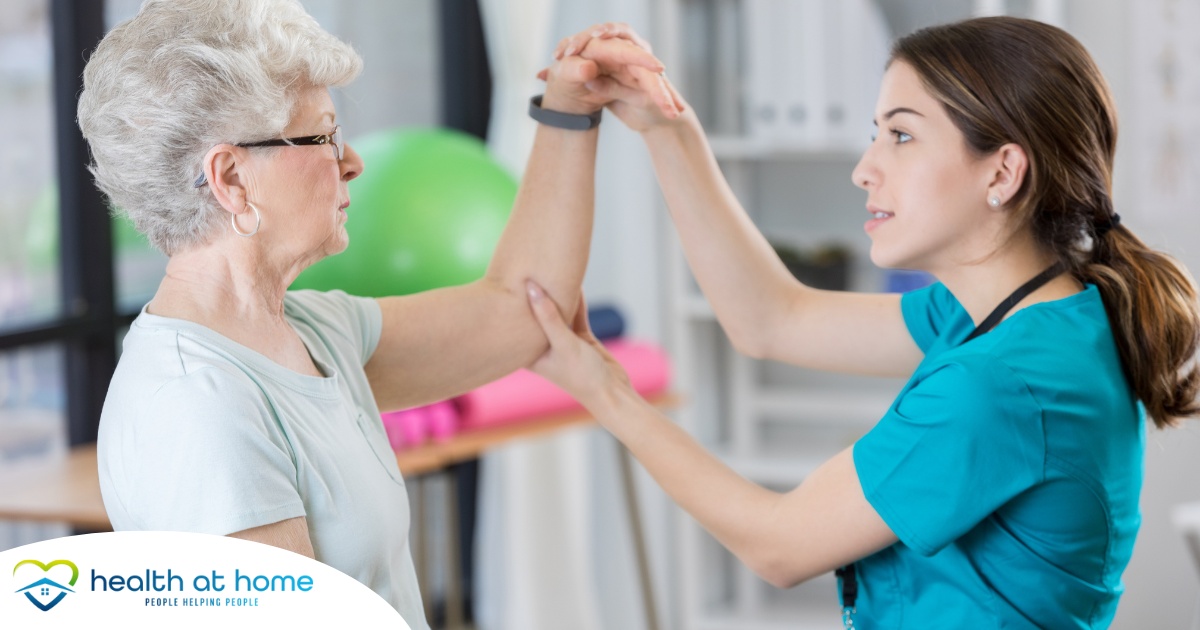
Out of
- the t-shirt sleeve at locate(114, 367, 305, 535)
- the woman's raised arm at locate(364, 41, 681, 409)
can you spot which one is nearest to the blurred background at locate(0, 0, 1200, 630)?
the woman's raised arm at locate(364, 41, 681, 409)

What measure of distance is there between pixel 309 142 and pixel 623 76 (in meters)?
0.48

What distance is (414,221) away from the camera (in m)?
2.44

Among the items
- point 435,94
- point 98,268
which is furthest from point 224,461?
point 435,94

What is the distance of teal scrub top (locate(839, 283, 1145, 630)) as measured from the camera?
4.25ft

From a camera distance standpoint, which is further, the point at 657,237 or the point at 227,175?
the point at 657,237

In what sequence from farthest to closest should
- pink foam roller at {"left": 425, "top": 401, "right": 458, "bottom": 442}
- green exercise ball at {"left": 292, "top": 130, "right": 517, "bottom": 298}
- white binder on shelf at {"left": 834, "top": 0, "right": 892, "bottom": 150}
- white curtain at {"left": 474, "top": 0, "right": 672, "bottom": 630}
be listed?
white curtain at {"left": 474, "top": 0, "right": 672, "bottom": 630} < white binder on shelf at {"left": 834, "top": 0, "right": 892, "bottom": 150} < pink foam roller at {"left": 425, "top": 401, "right": 458, "bottom": 442} < green exercise ball at {"left": 292, "top": 130, "right": 517, "bottom": 298}

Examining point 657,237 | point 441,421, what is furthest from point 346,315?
point 657,237

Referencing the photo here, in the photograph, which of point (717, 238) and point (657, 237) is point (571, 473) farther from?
point (717, 238)

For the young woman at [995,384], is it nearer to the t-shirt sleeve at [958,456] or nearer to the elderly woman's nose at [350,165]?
the t-shirt sleeve at [958,456]

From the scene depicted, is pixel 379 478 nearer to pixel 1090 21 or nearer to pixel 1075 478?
pixel 1075 478

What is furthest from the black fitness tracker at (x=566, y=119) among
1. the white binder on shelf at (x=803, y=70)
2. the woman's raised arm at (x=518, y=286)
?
the white binder on shelf at (x=803, y=70)

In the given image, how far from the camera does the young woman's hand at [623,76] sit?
1.56 meters

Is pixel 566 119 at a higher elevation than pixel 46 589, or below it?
higher

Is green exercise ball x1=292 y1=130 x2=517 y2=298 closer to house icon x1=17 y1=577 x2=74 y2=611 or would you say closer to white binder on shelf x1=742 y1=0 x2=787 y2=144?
white binder on shelf x1=742 y1=0 x2=787 y2=144
